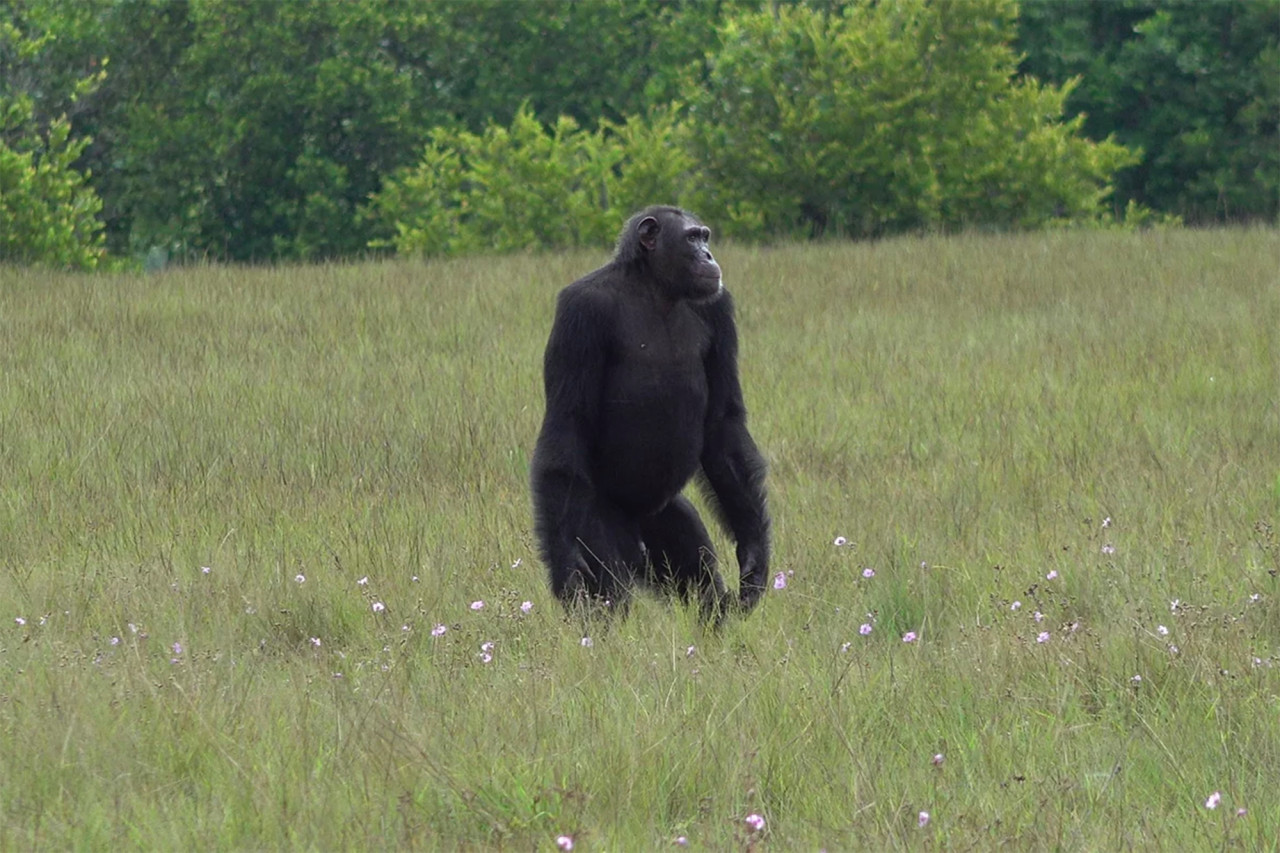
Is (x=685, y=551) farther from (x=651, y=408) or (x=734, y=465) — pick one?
(x=651, y=408)

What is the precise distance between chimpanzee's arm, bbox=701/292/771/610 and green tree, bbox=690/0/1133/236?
63.6 ft

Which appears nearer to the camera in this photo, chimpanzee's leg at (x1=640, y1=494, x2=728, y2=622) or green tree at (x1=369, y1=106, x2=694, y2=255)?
chimpanzee's leg at (x1=640, y1=494, x2=728, y2=622)

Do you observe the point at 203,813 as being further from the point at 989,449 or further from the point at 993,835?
the point at 989,449

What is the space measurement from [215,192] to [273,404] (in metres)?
29.5

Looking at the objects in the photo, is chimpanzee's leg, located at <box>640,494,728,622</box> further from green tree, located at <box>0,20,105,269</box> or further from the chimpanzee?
green tree, located at <box>0,20,105,269</box>

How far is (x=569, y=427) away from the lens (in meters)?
5.05

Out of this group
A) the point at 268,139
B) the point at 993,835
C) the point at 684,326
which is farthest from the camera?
the point at 268,139

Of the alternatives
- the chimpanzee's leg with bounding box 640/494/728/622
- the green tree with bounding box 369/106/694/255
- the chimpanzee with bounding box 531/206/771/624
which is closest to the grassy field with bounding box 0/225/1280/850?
the chimpanzee's leg with bounding box 640/494/728/622

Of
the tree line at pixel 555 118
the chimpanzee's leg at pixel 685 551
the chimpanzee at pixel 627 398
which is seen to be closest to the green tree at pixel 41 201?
the tree line at pixel 555 118

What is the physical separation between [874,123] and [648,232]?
70.2 feet

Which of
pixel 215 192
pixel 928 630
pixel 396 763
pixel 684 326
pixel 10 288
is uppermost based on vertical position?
pixel 684 326

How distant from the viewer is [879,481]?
310 inches

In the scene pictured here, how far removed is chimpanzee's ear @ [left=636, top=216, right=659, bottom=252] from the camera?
5207 mm

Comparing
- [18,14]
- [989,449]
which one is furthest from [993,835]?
[18,14]
